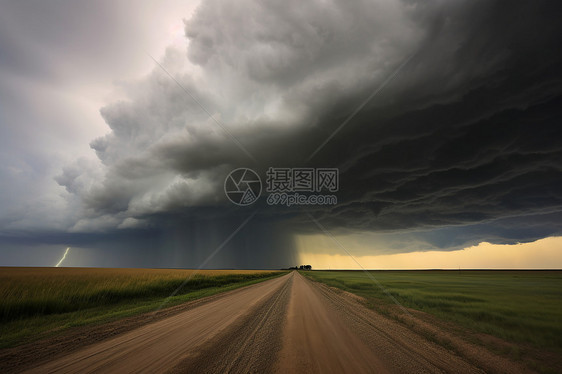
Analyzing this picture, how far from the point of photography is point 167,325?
9.23 m

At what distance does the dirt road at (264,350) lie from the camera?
5.26m

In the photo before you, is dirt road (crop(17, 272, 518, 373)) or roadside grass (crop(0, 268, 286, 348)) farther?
roadside grass (crop(0, 268, 286, 348))

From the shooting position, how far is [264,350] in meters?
6.23

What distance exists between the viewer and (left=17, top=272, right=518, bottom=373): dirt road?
5258mm

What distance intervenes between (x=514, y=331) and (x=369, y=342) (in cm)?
740

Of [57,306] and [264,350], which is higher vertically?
[264,350]

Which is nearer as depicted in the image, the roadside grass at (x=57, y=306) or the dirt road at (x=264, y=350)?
the dirt road at (x=264, y=350)

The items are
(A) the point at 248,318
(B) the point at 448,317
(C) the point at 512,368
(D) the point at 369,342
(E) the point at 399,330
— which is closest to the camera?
(C) the point at 512,368

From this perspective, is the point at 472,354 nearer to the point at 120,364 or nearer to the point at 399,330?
the point at 399,330

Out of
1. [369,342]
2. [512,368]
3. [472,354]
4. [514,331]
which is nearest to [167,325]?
[369,342]

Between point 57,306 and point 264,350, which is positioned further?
point 57,306

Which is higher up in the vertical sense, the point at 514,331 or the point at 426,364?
the point at 426,364

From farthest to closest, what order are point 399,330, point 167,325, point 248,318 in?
point 248,318 → point 167,325 → point 399,330

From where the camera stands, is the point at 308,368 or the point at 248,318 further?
the point at 248,318
